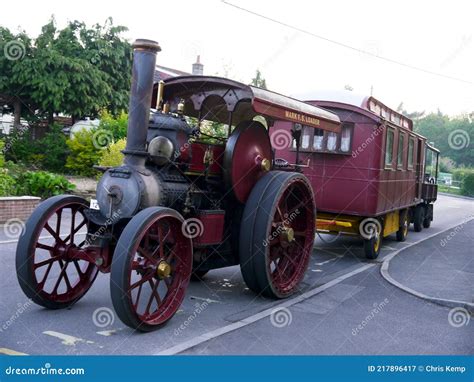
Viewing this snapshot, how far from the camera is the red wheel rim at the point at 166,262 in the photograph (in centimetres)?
540

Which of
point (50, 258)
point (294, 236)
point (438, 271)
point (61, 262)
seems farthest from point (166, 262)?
point (438, 271)

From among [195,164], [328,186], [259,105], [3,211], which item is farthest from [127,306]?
[3,211]

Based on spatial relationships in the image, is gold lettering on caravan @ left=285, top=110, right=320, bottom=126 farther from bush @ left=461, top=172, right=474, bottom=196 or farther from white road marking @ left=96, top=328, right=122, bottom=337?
bush @ left=461, top=172, right=474, bottom=196

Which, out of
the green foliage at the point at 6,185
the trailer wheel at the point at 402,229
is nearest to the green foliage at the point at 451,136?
the trailer wheel at the point at 402,229

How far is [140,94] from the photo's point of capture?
5.75 meters

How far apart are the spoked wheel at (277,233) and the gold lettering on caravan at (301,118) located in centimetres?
70

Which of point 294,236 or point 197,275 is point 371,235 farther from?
point 197,275

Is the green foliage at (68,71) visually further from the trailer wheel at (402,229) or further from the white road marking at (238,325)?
the white road marking at (238,325)

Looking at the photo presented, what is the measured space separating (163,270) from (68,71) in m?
15.4

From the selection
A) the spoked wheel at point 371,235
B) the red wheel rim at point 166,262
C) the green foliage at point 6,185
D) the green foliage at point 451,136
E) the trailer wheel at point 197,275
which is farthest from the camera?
the green foliage at point 451,136

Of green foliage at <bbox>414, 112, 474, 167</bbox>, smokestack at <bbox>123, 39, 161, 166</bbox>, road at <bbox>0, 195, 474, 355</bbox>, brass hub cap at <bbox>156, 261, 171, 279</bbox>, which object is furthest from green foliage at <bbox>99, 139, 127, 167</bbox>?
green foliage at <bbox>414, 112, 474, 167</bbox>

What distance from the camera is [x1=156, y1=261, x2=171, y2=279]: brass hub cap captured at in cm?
542

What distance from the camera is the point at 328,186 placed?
10.3m

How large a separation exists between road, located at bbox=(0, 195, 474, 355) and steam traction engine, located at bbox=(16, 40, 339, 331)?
0.25 meters
